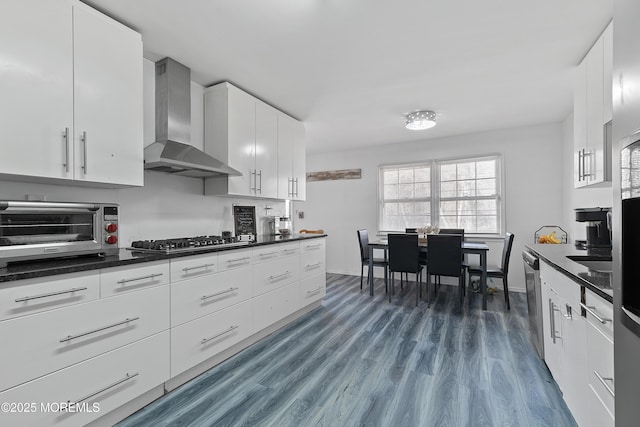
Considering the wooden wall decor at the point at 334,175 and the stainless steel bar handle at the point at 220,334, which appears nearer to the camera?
the stainless steel bar handle at the point at 220,334

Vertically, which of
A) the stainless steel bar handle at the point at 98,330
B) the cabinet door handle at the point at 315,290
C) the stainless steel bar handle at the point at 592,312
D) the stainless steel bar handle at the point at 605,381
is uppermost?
the stainless steel bar handle at the point at 592,312

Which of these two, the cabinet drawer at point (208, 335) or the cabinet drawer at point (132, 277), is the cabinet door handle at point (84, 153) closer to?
the cabinet drawer at point (132, 277)

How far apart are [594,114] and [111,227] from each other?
11.1 ft

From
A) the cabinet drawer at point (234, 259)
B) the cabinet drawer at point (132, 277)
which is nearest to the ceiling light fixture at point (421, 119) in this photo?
the cabinet drawer at point (234, 259)

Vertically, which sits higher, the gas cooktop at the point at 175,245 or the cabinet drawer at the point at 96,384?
the gas cooktop at the point at 175,245

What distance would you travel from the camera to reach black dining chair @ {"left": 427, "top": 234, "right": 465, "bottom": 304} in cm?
354

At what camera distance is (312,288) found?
3.44m

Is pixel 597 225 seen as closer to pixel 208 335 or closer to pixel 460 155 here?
pixel 460 155

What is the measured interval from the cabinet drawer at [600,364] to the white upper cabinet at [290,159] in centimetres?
294

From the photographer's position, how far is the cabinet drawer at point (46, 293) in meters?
1.22

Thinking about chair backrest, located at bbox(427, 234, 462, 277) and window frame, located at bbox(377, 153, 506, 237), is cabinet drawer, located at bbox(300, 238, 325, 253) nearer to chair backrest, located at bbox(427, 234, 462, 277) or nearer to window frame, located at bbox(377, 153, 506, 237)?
chair backrest, located at bbox(427, 234, 462, 277)

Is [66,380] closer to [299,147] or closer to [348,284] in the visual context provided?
[299,147]

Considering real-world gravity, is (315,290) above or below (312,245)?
below

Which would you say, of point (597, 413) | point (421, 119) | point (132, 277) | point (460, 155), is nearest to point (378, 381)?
point (597, 413)
